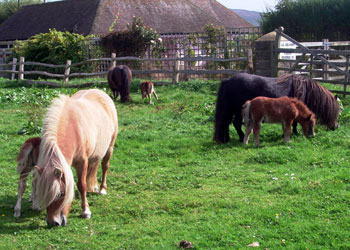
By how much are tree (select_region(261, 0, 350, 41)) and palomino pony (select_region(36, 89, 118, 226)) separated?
18.5 m

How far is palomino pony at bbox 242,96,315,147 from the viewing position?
28.0 ft

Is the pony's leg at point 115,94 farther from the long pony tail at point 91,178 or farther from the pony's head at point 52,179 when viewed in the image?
the pony's head at point 52,179

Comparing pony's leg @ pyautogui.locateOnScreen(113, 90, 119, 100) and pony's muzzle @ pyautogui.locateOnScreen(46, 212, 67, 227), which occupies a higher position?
pony's leg @ pyautogui.locateOnScreen(113, 90, 119, 100)

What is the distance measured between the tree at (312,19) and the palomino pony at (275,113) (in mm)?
15029

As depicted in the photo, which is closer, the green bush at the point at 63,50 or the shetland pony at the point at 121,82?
the shetland pony at the point at 121,82

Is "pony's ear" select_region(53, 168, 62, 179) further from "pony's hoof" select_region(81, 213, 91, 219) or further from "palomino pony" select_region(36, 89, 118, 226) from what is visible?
"pony's hoof" select_region(81, 213, 91, 219)

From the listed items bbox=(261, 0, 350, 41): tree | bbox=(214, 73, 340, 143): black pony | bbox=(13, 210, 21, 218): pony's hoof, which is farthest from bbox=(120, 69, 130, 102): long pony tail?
bbox=(261, 0, 350, 41): tree

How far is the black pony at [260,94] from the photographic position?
30.1 ft

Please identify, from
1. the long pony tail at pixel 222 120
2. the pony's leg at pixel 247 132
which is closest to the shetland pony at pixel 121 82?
the long pony tail at pixel 222 120

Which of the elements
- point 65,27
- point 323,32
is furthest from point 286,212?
point 65,27

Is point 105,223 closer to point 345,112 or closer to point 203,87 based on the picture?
point 345,112

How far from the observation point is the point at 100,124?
625 centimetres

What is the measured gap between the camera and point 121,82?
14680 millimetres

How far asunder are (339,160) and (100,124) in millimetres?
4195
